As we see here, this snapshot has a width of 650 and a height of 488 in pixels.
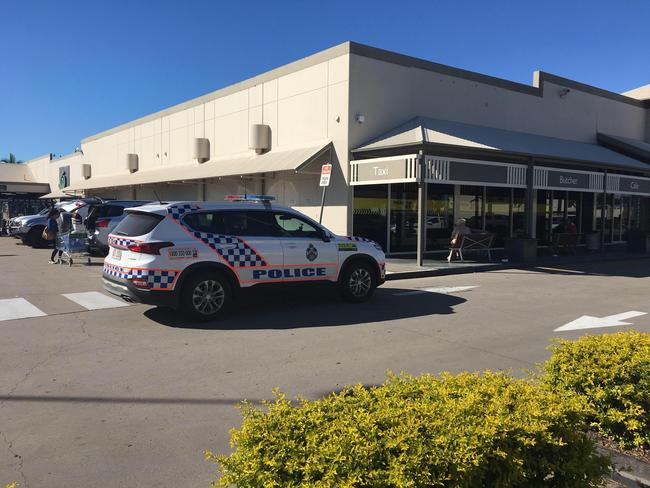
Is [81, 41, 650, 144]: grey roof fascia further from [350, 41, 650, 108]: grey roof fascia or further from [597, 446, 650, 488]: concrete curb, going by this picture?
[597, 446, 650, 488]: concrete curb

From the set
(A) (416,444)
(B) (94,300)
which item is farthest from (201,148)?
(A) (416,444)

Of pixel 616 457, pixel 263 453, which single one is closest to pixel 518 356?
pixel 616 457

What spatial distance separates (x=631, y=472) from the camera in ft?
10.2

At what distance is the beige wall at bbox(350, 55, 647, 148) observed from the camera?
16.4 m

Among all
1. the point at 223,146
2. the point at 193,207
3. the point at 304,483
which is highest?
the point at 223,146

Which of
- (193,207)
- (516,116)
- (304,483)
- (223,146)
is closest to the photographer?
(304,483)

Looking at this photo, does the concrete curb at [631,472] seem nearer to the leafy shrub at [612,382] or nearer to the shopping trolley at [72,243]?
the leafy shrub at [612,382]

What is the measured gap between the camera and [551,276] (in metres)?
14.1

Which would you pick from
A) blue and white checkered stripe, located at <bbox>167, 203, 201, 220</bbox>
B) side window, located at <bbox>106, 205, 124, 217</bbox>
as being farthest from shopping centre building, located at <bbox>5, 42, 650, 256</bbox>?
blue and white checkered stripe, located at <bbox>167, 203, 201, 220</bbox>

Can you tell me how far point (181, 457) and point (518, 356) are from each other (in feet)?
13.7

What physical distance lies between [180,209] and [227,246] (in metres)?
0.89

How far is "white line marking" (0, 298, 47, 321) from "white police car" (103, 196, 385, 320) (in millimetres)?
1424

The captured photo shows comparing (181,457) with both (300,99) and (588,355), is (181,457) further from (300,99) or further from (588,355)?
(300,99)

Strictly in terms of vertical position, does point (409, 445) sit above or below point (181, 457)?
above
